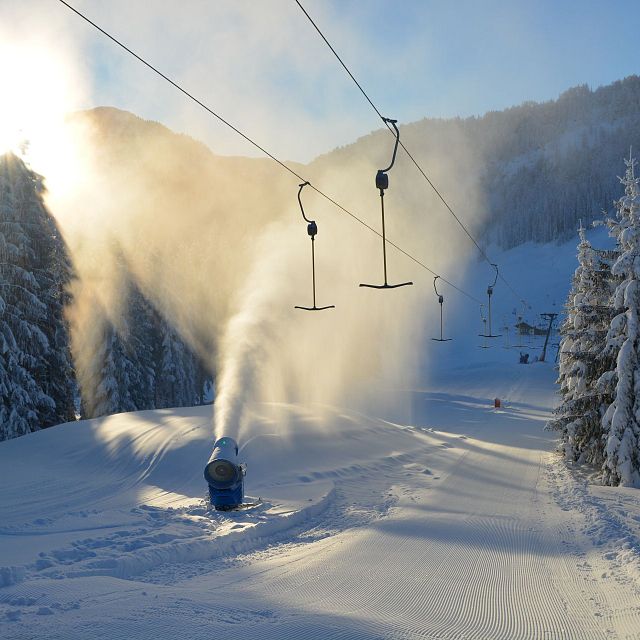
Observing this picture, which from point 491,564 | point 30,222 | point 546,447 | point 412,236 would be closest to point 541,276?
point 412,236

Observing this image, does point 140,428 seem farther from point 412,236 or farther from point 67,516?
point 412,236

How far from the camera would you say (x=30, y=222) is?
24766 millimetres

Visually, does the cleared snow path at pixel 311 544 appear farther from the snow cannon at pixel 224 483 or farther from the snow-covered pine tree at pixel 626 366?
the snow-covered pine tree at pixel 626 366

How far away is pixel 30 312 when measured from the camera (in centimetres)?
2386

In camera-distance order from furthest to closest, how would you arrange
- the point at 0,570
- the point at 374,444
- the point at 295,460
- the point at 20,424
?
the point at 20,424
the point at 374,444
the point at 295,460
the point at 0,570

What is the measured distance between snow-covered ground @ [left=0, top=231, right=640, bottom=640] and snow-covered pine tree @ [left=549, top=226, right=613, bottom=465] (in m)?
1.40

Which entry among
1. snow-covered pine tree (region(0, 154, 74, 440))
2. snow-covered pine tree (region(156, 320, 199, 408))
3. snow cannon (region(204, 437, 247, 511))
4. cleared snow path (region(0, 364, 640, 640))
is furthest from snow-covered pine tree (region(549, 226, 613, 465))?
snow-covered pine tree (region(156, 320, 199, 408))

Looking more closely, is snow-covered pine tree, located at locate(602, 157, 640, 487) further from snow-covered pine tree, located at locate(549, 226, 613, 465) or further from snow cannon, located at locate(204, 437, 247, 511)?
snow cannon, located at locate(204, 437, 247, 511)

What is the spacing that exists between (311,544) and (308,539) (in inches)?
15.8

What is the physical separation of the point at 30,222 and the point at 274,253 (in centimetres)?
2905

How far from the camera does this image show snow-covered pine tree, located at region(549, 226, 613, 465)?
20.6 metres

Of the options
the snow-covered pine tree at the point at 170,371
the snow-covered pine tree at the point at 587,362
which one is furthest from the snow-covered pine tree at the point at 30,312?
the snow-covered pine tree at the point at 587,362

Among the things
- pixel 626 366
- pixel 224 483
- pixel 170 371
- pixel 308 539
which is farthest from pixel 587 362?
pixel 170 371

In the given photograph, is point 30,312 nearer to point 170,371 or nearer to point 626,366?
point 170,371
